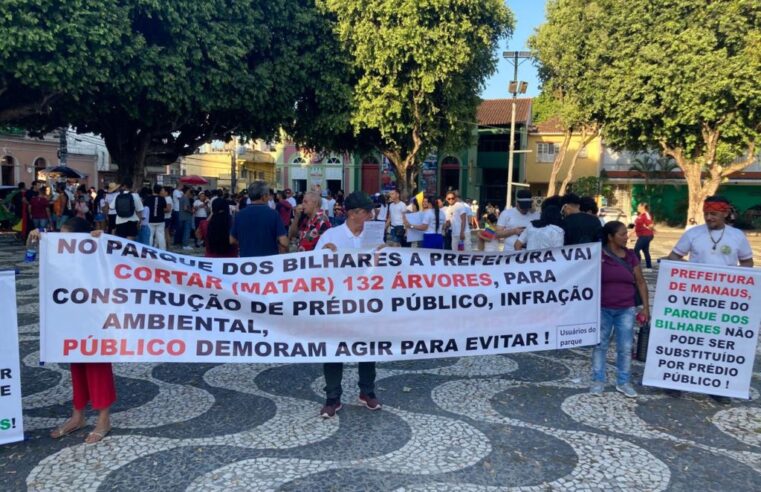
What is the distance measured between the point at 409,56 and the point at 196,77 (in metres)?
7.40

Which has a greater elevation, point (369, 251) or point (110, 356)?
point (369, 251)

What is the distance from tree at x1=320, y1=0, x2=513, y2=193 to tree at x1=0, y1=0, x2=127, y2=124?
7837 millimetres

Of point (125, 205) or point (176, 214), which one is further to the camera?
point (176, 214)

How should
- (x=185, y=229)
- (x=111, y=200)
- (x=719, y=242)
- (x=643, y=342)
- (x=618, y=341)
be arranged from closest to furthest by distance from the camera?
(x=618, y=341) < (x=719, y=242) < (x=643, y=342) < (x=111, y=200) < (x=185, y=229)

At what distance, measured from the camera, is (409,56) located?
19.6m

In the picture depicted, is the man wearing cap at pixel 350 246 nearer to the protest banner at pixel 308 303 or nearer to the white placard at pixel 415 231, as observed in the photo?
the protest banner at pixel 308 303

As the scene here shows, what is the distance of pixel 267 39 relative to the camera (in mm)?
17281

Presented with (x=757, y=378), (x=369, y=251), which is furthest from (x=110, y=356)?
(x=757, y=378)

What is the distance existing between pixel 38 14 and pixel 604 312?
42.2 ft

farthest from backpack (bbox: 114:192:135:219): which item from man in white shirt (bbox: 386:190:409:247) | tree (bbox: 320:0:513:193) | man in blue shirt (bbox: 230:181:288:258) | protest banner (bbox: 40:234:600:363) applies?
tree (bbox: 320:0:513:193)

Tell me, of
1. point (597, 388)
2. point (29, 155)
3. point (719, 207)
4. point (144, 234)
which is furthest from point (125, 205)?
point (29, 155)

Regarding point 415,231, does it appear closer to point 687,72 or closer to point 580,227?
point 580,227

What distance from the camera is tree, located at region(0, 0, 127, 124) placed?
12070 mm

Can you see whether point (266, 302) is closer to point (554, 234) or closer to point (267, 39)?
point (554, 234)
